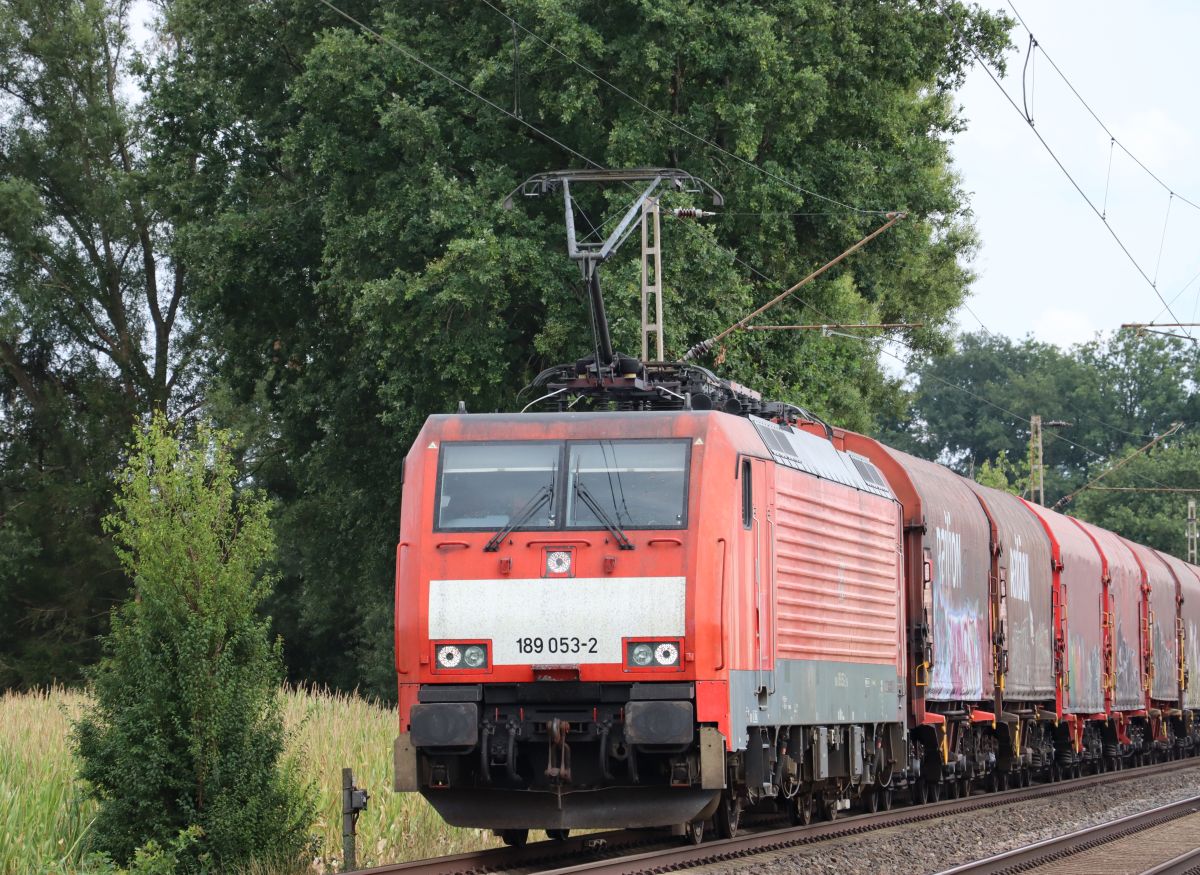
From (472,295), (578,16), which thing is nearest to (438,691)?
(472,295)

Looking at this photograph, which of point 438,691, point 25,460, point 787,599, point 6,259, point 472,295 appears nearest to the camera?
point 438,691

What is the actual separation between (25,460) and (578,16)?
25.4 m

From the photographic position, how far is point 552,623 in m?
12.9

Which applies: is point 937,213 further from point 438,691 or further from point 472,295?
point 438,691

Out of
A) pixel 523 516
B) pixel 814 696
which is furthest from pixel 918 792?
pixel 523 516

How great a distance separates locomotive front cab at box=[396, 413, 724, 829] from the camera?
42.0 feet

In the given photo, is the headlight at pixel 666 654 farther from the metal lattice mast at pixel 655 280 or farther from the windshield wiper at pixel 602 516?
the metal lattice mast at pixel 655 280

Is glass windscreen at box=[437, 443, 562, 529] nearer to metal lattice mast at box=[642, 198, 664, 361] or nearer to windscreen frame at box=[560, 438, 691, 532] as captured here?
windscreen frame at box=[560, 438, 691, 532]

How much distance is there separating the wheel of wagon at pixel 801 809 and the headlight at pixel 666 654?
4491 mm

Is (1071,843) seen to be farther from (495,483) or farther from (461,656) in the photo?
(495,483)

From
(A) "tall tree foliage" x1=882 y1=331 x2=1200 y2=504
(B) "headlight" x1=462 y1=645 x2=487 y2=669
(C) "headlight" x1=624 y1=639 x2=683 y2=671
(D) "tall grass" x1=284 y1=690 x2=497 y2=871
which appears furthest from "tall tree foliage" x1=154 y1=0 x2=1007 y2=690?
(A) "tall tree foliage" x1=882 y1=331 x2=1200 y2=504

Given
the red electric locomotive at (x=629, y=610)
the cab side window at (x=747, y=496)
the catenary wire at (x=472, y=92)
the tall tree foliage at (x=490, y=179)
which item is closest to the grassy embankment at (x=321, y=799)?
the red electric locomotive at (x=629, y=610)

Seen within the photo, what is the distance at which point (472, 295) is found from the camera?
28500 millimetres

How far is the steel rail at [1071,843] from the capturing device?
13.4 m
